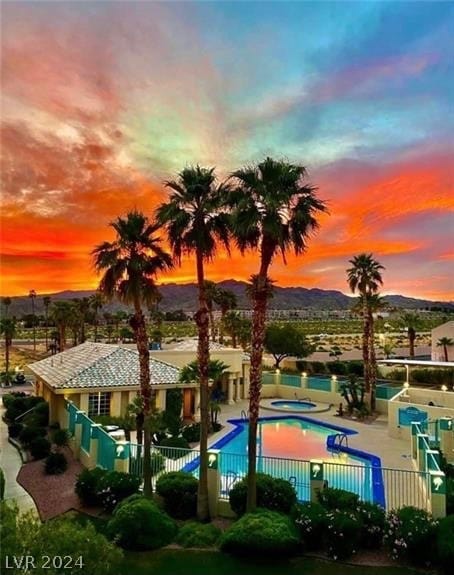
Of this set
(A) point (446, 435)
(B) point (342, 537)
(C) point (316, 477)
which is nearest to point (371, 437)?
(A) point (446, 435)

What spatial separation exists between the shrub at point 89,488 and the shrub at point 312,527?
6.15 m

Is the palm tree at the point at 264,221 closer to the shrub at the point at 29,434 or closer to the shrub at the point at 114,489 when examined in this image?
the shrub at the point at 114,489

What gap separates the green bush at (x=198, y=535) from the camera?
455 inches

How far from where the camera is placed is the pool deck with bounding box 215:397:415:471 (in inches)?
772

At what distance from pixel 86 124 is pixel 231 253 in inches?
358

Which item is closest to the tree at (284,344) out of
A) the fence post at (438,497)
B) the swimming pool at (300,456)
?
the swimming pool at (300,456)

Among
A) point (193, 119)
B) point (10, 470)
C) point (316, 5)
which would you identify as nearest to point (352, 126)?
point (193, 119)

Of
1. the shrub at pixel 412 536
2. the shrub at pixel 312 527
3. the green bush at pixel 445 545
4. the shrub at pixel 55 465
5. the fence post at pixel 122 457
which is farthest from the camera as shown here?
the shrub at pixel 55 465

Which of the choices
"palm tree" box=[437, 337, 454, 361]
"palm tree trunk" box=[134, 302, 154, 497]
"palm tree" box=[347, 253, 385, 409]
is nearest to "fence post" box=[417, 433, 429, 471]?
"palm tree trunk" box=[134, 302, 154, 497]

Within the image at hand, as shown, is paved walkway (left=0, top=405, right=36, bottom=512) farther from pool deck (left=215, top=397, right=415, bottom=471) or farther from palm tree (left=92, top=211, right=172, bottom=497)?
pool deck (left=215, top=397, right=415, bottom=471)

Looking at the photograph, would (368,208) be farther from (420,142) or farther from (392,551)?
(392,551)

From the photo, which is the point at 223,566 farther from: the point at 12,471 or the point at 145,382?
the point at 12,471

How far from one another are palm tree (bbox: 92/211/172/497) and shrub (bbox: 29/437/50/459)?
7.98m

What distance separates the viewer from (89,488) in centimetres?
1417
